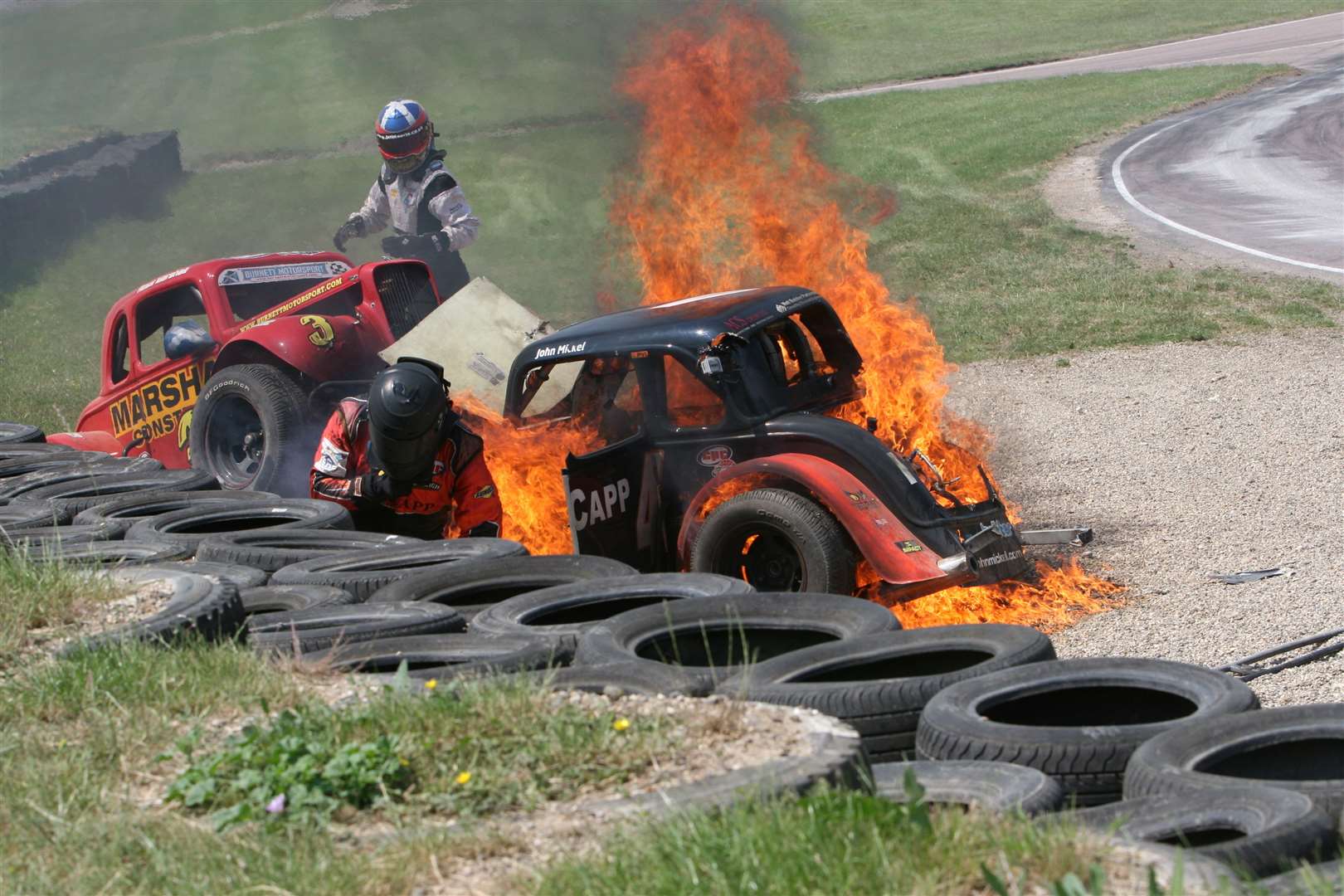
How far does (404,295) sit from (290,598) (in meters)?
5.07

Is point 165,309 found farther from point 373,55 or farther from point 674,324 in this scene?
point 373,55

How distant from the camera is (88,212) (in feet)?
87.6

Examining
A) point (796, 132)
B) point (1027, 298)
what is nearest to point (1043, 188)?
point (1027, 298)

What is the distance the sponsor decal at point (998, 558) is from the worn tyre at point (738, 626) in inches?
79.4

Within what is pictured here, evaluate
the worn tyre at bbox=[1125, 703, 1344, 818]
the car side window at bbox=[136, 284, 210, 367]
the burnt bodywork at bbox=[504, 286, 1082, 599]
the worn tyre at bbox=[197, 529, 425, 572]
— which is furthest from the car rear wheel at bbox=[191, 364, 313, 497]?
the worn tyre at bbox=[1125, 703, 1344, 818]

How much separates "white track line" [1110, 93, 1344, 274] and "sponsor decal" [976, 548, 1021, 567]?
41.8 feet

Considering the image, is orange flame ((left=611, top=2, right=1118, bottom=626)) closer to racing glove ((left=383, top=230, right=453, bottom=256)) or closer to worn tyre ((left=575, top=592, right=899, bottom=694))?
racing glove ((left=383, top=230, right=453, bottom=256))

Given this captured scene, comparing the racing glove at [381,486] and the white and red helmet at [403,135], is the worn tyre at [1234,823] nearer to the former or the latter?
the racing glove at [381,486]

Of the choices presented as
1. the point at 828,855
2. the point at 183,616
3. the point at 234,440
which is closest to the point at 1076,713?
the point at 828,855

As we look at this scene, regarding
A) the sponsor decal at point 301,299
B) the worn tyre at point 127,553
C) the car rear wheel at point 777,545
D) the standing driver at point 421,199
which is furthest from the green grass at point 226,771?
the standing driver at point 421,199

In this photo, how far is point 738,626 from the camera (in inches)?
215

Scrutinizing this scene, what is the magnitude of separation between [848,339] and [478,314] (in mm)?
2732

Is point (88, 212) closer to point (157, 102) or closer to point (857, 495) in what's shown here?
point (157, 102)

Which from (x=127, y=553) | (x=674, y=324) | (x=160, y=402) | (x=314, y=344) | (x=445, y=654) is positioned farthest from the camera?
(x=160, y=402)
